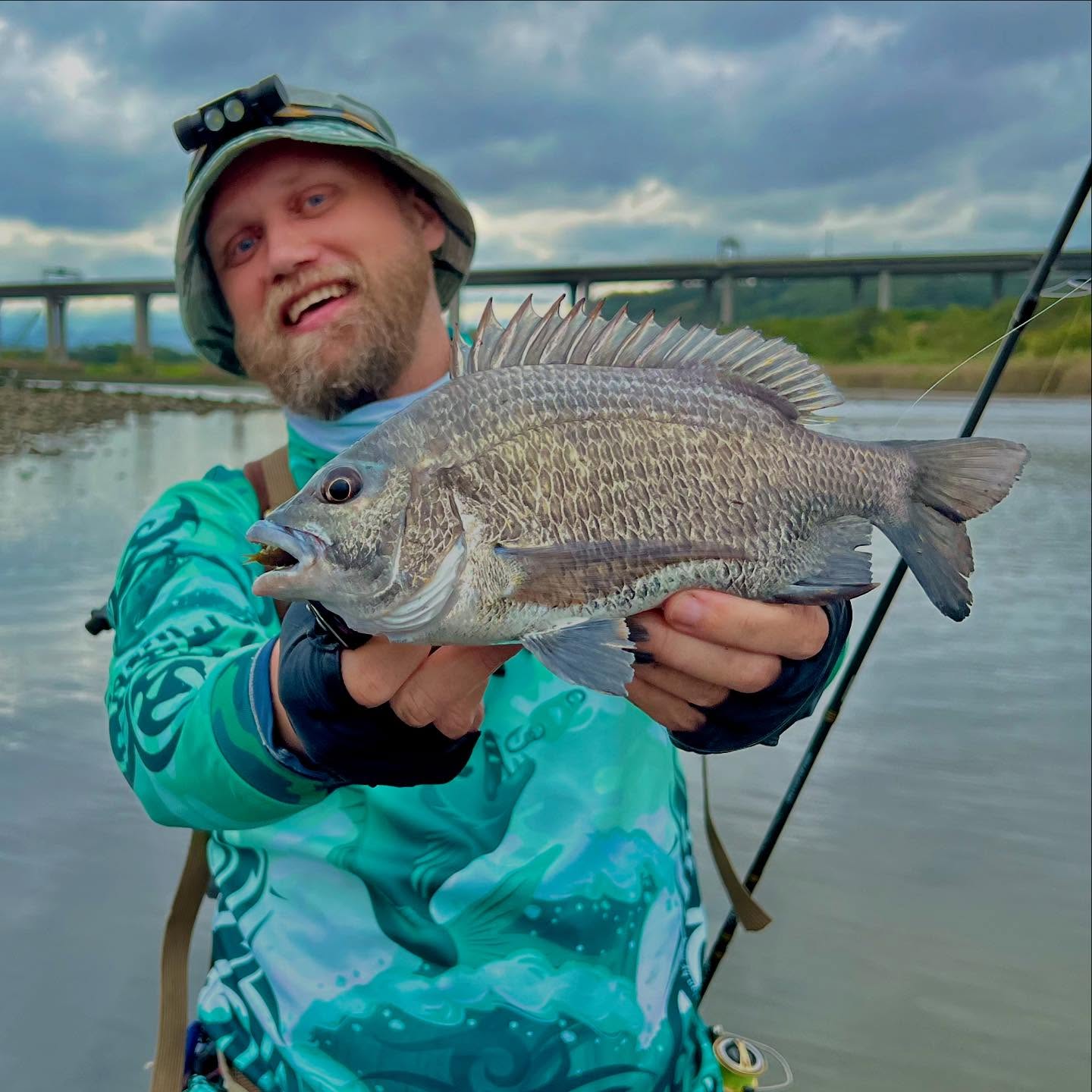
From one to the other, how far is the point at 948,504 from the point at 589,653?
0.67 meters

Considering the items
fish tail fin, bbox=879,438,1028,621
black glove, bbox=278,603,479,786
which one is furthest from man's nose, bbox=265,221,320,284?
fish tail fin, bbox=879,438,1028,621

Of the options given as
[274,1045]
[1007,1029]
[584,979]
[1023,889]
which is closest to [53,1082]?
[274,1045]

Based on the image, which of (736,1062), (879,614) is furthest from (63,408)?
(736,1062)

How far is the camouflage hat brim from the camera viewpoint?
231 centimetres

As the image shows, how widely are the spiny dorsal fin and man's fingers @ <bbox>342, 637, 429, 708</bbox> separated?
444 millimetres

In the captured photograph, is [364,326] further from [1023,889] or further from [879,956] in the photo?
[1023,889]

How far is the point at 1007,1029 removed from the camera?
3.04 meters

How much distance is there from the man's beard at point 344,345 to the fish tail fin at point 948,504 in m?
1.34

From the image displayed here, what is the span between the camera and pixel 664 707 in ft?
5.35

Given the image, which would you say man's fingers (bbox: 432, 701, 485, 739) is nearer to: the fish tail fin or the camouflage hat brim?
the fish tail fin

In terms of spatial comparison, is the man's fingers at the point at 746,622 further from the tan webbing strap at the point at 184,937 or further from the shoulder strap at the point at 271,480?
the shoulder strap at the point at 271,480

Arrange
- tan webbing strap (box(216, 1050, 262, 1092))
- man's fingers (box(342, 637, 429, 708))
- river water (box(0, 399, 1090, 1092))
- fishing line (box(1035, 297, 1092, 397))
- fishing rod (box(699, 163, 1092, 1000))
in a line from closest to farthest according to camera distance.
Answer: man's fingers (box(342, 637, 429, 708)) → tan webbing strap (box(216, 1050, 262, 1092)) → fishing rod (box(699, 163, 1092, 1000)) → fishing line (box(1035, 297, 1092, 397)) → river water (box(0, 399, 1090, 1092))

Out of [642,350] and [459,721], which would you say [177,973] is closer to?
[459,721]

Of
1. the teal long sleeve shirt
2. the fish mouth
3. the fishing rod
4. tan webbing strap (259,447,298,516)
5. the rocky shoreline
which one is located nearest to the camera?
the fish mouth
